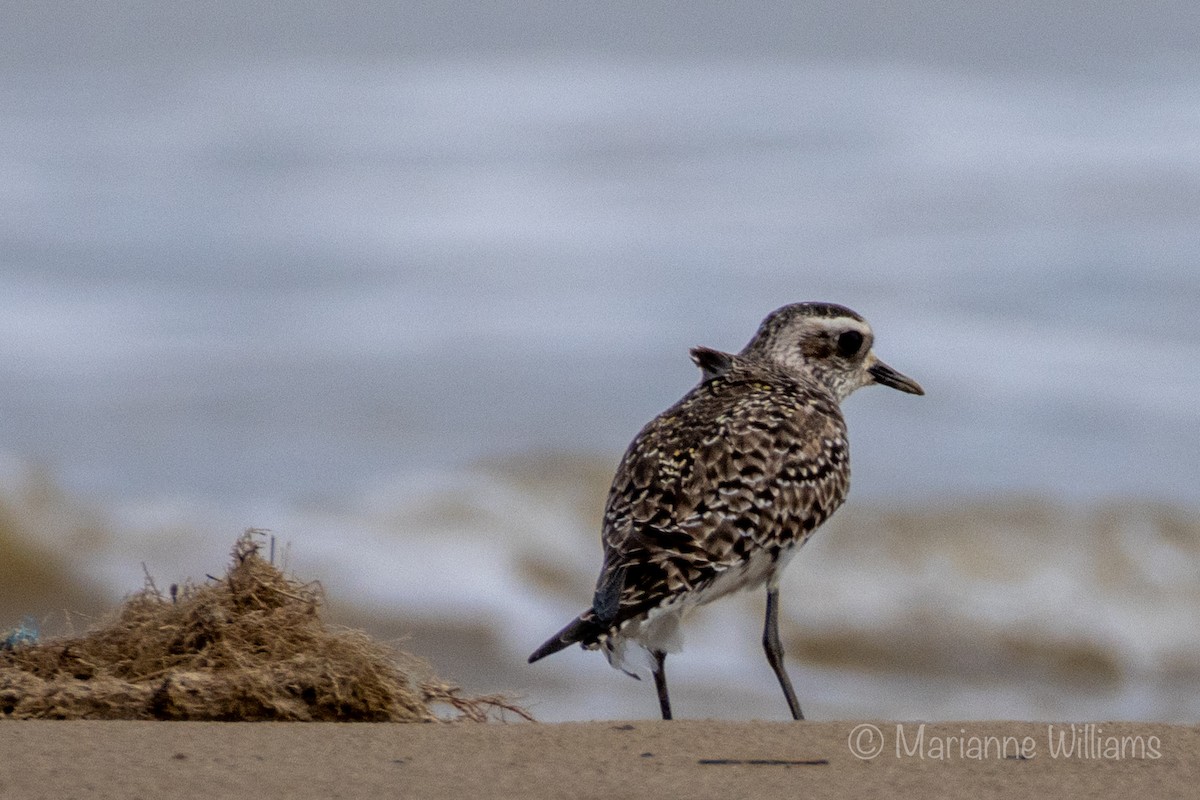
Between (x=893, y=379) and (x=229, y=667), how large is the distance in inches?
210

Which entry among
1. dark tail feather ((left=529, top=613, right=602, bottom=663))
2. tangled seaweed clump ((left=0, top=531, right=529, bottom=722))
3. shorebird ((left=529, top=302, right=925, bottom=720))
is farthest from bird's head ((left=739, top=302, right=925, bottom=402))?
tangled seaweed clump ((left=0, top=531, right=529, bottom=722))

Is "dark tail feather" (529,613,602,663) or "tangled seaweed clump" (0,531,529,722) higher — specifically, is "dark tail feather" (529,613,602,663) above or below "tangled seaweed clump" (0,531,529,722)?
above

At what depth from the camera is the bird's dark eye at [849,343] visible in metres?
11.2

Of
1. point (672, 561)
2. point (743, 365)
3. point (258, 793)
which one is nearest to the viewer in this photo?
point (258, 793)

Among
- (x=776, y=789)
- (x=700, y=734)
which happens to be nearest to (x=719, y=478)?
(x=700, y=734)

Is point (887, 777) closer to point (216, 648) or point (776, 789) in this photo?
point (776, 789)

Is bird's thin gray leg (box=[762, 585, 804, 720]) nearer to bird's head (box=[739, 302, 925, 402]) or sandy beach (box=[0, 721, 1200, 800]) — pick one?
bird's head (box=[739, 302, 925, 402])

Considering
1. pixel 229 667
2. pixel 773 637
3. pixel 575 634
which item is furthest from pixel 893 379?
pixel 229 667

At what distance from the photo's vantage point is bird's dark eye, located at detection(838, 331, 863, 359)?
1117 cm

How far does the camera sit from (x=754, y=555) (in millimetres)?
9336

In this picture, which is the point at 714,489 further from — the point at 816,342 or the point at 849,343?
the point at 849,343

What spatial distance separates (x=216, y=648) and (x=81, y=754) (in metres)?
1.26

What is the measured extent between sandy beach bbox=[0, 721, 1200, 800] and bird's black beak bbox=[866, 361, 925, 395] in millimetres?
4318

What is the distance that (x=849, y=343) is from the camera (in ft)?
36.7
